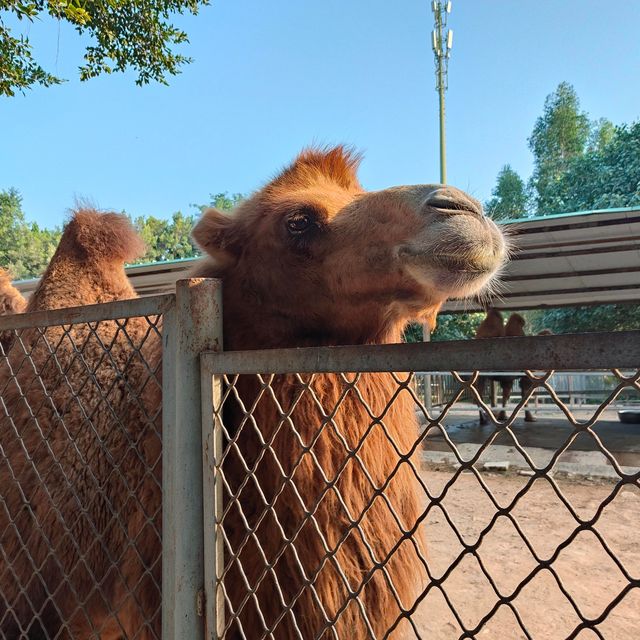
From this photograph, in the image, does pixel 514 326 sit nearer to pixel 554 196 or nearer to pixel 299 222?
pixel 299 222

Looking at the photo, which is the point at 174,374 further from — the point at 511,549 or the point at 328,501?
the point at 511,549

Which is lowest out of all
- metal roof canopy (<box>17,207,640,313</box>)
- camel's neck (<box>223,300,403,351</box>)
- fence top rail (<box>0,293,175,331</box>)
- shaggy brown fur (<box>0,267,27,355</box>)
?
metal roof canopy (<box>17,207,640,313</box>)

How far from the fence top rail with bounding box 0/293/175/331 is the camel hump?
120 cm

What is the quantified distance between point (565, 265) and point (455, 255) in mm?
6750

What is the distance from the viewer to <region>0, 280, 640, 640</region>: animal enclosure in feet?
3.11

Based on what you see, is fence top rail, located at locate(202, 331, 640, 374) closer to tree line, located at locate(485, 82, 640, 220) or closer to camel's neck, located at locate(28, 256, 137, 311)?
camel's neck, located at locate(28, 256, 137, 311)

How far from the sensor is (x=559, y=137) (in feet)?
112

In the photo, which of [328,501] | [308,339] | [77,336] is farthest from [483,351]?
[77,336]

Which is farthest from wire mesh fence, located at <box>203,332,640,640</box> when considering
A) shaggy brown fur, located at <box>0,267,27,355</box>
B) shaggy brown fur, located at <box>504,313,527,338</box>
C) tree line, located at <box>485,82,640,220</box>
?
tree line, located at <box>485,82,640,220</box>

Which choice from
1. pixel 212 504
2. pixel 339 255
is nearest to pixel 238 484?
pixel 212 504

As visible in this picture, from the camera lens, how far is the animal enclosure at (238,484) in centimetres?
95

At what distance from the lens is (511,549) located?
4.63 meters

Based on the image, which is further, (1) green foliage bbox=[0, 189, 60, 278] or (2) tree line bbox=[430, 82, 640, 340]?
(1) green foliage bbox=[0, 189, 60, 278]

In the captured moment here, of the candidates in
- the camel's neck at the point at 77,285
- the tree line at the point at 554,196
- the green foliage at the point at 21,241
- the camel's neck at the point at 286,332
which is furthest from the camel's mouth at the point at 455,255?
the green foliage at the point at 21,241
